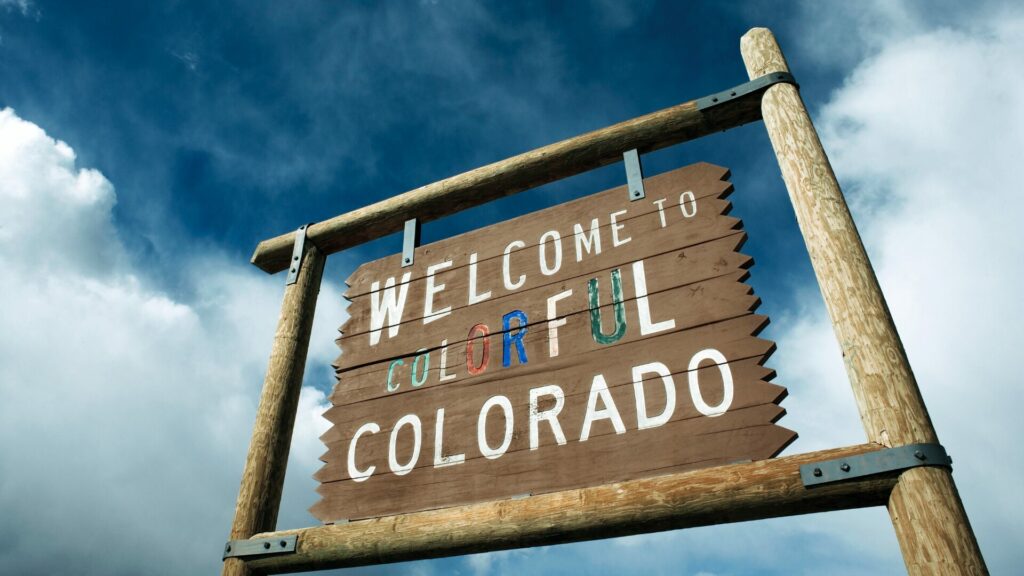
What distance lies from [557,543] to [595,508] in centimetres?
22

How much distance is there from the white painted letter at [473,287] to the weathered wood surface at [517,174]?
511 millimetres

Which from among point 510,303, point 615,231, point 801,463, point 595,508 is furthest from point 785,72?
point 595,508

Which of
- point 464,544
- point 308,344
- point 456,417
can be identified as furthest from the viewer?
point 308,344

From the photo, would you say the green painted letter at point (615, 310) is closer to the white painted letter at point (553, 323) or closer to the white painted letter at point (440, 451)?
the white painted letter at point (553, 323)

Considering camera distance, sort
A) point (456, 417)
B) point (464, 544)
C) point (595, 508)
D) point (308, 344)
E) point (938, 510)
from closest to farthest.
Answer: point (938, 510) → point (595, 508) → point (464, 544) → point (456, 417) → point (308, 344)

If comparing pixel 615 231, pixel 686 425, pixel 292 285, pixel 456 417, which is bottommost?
pixel 686 425

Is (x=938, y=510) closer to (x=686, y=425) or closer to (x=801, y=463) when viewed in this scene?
(x=801, y=463)

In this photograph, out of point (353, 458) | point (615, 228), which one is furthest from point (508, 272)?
point (353, 458)

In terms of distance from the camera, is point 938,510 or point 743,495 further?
point 743,495

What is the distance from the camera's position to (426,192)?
4031 mm

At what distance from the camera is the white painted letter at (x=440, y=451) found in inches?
118

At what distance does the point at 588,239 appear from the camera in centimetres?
330

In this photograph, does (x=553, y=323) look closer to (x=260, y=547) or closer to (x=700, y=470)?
(x=700, y=470)

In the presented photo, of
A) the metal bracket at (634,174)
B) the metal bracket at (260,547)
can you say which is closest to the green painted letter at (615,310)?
the metal bracket at (634,174)
